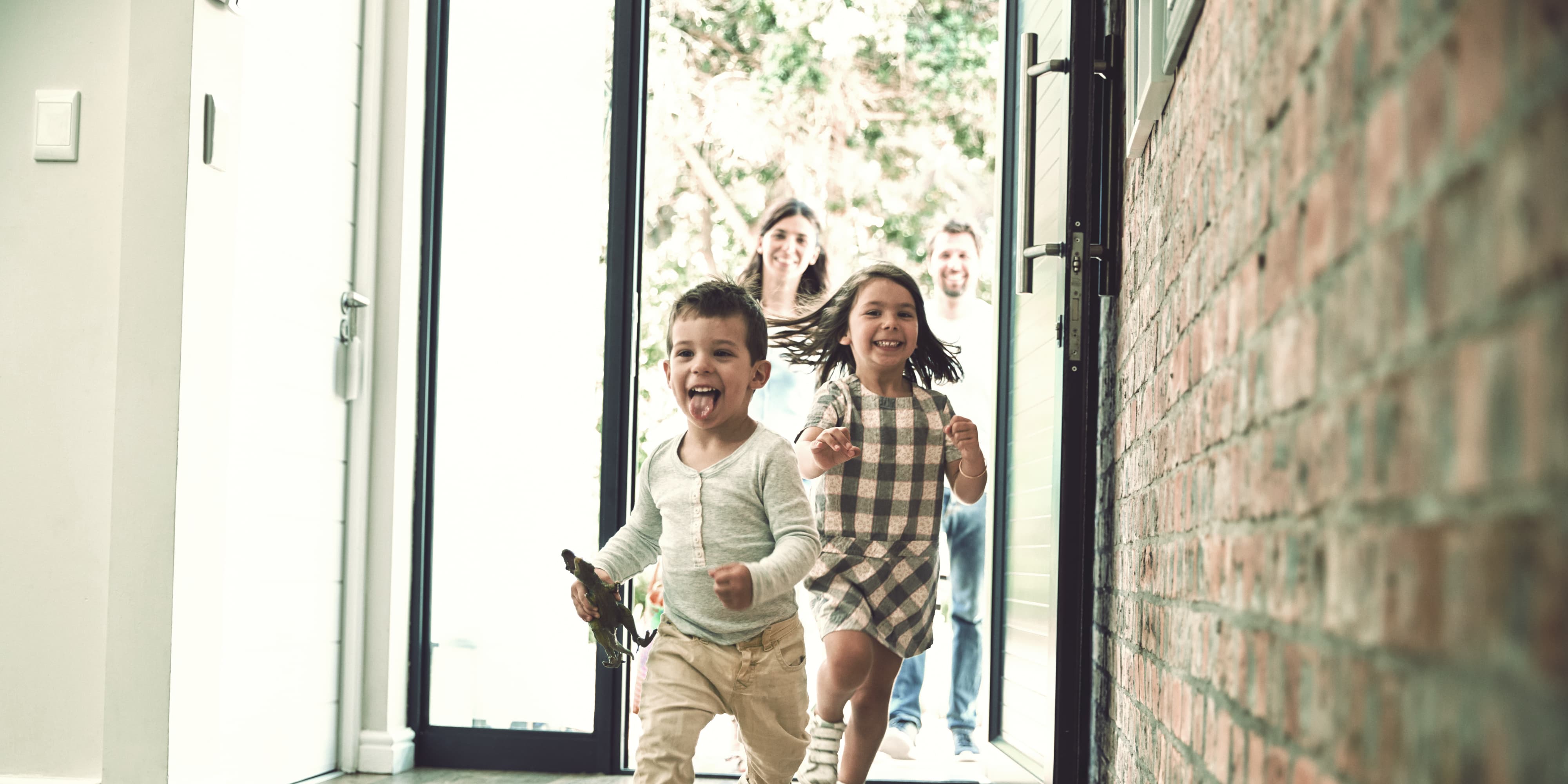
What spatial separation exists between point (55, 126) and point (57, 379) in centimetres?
47

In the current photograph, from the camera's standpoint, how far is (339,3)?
3.03m

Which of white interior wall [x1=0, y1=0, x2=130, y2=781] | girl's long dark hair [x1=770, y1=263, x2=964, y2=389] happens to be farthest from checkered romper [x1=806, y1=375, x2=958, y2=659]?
white interior wall [x1=0, y1=0, x2=130, y2=781]

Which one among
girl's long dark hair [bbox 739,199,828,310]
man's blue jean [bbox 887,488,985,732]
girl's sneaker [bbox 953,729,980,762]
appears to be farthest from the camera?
girl's long dark hair [bbox 739,199,828,310]

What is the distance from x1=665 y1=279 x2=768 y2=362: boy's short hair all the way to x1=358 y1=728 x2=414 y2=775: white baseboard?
1446 mm

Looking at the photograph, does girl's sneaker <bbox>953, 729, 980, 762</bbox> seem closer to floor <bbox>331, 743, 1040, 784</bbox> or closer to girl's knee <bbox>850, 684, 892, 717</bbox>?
floor <bbox>331, 743, 1040, 784</bbox>

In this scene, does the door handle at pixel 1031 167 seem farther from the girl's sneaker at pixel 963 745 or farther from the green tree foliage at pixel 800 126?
the green tree foliage at pixel 800 126

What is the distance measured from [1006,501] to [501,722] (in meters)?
1.45

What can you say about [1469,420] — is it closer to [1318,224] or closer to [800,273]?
[1318,224]

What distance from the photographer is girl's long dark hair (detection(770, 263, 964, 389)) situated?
290 cm

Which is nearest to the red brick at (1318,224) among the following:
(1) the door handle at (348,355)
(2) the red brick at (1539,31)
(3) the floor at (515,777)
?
(2) the red brick at (1539,31)

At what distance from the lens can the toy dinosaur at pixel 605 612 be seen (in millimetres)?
2047

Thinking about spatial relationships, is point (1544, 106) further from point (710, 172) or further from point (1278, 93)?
point (710, 172)

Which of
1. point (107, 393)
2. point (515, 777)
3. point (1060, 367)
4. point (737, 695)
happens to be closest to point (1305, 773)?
point (737, 695)

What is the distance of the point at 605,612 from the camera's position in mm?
2064
